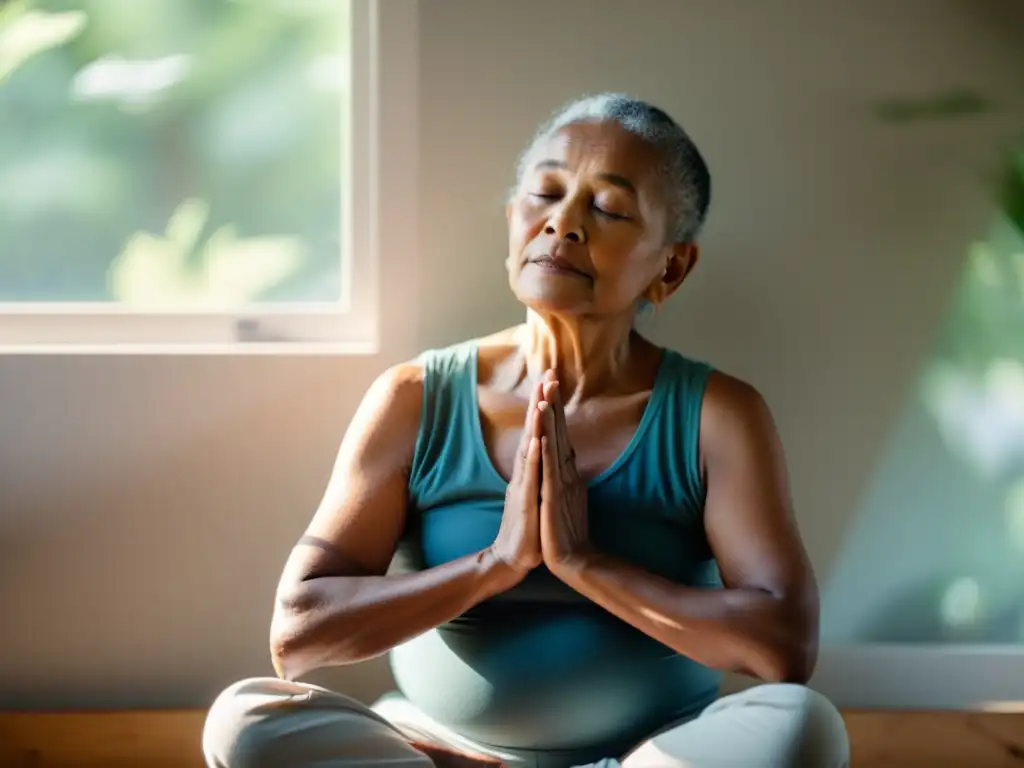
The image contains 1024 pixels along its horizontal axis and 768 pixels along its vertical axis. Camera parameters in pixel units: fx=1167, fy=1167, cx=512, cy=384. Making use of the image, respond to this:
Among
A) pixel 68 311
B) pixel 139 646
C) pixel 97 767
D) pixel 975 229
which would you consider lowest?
pixel 97 767

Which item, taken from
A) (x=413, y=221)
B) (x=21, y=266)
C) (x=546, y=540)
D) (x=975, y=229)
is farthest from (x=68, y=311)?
(x=975, y=229)

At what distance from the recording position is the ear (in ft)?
5.52

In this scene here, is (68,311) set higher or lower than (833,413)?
higher

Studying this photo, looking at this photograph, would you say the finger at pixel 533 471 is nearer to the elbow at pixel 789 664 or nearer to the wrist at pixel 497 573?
the wrist at pixel 497 573

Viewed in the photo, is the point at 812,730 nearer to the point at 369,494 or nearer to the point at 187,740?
the point at 369,494

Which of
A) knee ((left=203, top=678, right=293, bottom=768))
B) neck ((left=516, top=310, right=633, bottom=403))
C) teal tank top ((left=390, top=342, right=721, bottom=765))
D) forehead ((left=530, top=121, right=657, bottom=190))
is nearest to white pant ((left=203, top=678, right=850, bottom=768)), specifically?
knee ((left=203, top=678, right=293, bottom=768))

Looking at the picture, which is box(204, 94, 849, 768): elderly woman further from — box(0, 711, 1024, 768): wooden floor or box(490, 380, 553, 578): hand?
box(0, 711, 1024, 768): wooden floor

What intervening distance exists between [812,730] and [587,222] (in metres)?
0.70

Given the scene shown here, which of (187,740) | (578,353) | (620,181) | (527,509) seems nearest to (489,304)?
(578,353)

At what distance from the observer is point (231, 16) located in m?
2.00

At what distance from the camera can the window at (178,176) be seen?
200 cm

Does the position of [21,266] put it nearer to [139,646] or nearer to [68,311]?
[68,311]

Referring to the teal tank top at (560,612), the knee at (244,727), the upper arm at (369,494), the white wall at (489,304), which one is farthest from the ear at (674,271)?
the knee at (244,727)

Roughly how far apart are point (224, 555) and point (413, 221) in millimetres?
632
